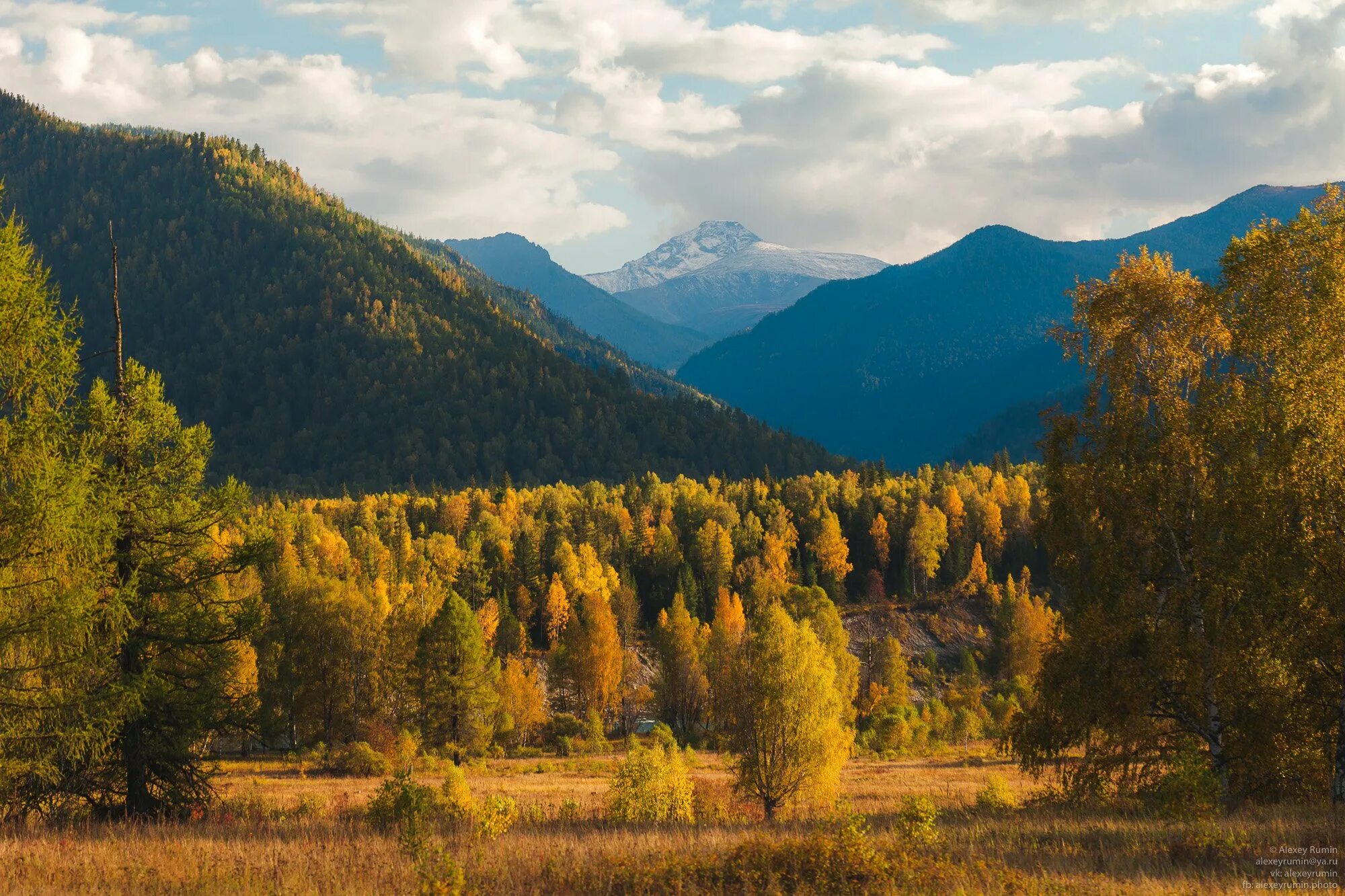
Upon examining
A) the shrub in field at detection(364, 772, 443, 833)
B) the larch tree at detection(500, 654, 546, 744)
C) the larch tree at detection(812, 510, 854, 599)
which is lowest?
the larch tree at detection(500, 654, 546, 744)

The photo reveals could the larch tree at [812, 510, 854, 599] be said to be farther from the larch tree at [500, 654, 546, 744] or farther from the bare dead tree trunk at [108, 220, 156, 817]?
the bare dead tree trunk at [108, 220, 156, 817]

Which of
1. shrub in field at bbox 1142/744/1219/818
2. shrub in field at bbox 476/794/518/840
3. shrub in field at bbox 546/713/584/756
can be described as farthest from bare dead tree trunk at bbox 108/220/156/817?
shrub in field at bbox 546/713/584/756

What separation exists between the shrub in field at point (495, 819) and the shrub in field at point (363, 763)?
43.2m

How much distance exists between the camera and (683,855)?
14.4 m

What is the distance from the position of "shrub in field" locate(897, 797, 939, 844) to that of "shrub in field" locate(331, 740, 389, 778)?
170ft

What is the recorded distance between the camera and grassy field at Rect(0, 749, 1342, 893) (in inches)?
506

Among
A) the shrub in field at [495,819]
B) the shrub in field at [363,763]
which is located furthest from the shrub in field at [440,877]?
the shrub in field at [363,763]

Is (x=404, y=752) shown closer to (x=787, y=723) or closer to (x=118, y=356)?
(x=787, y=723)

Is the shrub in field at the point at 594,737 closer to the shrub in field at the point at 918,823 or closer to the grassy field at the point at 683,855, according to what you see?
the grassy field at the point at 683,855

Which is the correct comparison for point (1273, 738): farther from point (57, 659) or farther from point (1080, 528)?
point (57, 659)

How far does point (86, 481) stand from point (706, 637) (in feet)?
284

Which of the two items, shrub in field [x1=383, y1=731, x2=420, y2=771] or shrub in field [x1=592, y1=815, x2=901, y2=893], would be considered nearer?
shrub in field [x1=592, y1=815, x2=901, y2=893]

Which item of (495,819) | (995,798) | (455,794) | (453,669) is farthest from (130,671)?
(453,669)

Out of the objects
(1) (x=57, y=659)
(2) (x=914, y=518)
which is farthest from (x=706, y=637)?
(1) (x=57, y=659)
